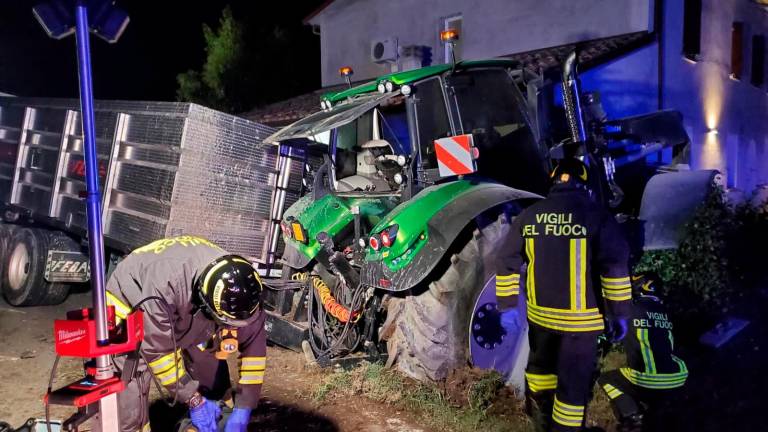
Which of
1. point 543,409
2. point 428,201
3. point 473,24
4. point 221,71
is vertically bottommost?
point 543,409

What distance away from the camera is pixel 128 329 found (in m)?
2.29

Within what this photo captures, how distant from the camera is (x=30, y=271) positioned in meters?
6.81

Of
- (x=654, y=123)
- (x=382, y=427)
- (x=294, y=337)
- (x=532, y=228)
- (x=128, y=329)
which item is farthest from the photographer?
(x=654, y=123)

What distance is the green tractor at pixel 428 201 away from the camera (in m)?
3.87

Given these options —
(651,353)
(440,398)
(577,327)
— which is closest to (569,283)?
(577,327)

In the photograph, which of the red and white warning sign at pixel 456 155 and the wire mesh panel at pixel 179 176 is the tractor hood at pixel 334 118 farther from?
the red and white warning sign at pixel 456 155

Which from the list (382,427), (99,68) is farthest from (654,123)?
(99,68)

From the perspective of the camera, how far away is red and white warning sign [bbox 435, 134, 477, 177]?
3.93 metres

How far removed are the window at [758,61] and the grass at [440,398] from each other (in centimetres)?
1327

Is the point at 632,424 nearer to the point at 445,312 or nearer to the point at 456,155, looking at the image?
the point at 445,312

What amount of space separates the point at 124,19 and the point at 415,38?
454 inches

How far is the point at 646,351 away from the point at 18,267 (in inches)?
280

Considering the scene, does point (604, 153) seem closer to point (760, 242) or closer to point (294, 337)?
point (760, 242)

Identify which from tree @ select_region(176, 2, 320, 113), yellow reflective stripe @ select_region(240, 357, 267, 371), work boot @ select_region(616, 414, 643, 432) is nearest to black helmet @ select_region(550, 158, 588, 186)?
work boot @ select_region(616, 414, 643, 432)
